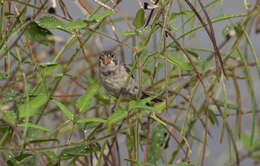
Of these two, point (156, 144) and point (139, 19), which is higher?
point (139, 19)

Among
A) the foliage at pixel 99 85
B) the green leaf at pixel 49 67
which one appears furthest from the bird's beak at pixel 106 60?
the green leaf at pixel 49 67

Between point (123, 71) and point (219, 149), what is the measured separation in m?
0.85

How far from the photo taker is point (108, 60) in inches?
60.1

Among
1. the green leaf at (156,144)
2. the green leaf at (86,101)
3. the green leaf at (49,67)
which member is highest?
the green leaf at (49,67)

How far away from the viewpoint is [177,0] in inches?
48.1

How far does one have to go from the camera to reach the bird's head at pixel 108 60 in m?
1.52

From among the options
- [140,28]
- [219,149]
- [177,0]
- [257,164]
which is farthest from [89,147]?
[219,149]

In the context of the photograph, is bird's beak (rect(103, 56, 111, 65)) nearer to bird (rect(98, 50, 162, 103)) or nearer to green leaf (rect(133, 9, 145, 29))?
bird (rect(98, 50, 162, 103))

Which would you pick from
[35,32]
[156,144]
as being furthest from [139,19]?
[156,144]

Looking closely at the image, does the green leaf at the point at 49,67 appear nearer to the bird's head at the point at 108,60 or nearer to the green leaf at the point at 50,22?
the green leaf at the point at 50,22

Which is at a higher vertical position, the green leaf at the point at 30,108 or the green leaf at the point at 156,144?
the green leaf at the point at 30,108

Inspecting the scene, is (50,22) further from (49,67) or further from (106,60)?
(106,60)

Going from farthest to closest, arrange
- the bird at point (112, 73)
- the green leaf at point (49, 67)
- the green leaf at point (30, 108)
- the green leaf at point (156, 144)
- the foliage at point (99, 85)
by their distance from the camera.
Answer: the bird at point (112, 73)
the green leaf at point (156, 144)
the green leaf at point (49, 67)
the foliage at point (99, 85)
the green leaf at point (30, 108)

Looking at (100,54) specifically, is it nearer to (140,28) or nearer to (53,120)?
(53,120)
